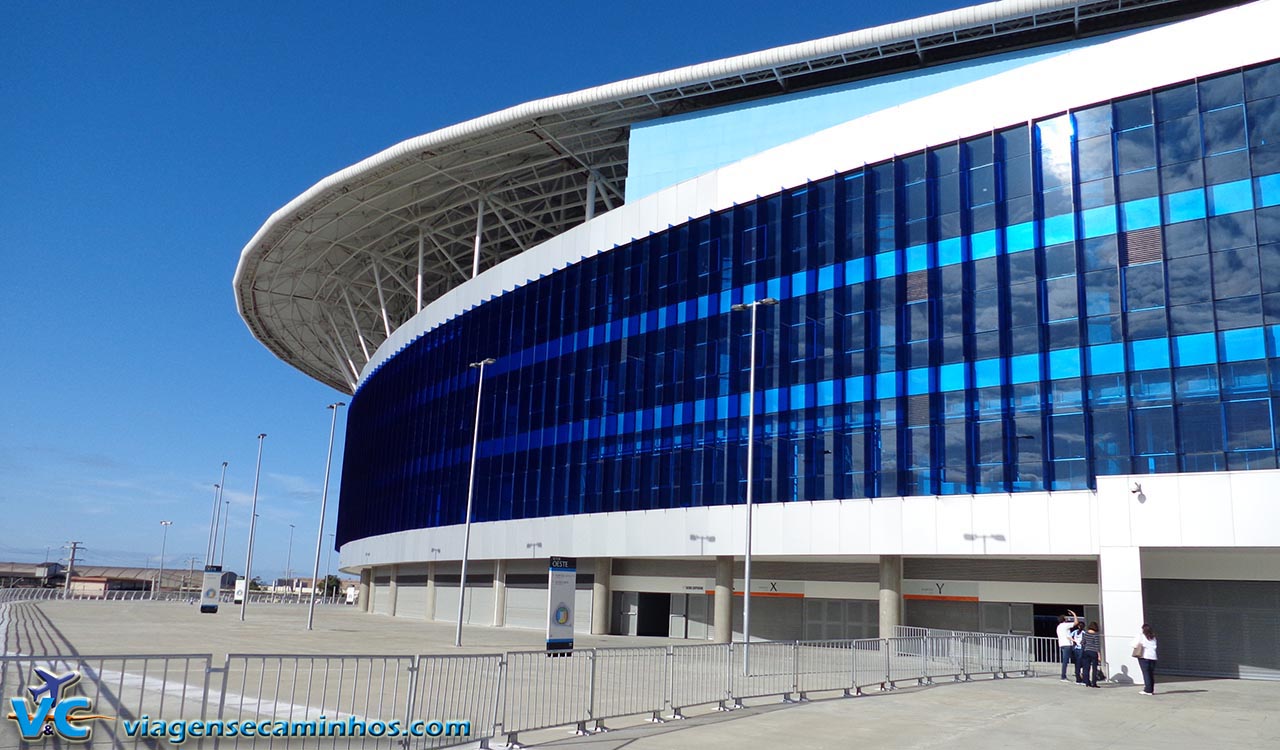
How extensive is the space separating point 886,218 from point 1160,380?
41.2 feet

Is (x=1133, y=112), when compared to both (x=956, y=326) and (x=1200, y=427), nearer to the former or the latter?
(x=956, y=326)

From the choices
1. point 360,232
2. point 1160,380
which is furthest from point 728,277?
point 360,232

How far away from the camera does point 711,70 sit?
49656 mm

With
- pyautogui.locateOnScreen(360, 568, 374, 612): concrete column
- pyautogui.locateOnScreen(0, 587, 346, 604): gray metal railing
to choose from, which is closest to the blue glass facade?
pyautogui.locateOnScreen(360, 568, 374, 612): concrete column

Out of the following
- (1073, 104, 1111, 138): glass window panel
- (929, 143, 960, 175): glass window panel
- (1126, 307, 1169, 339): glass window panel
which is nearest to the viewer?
(1126, 307, 1169, 339): glass window panel

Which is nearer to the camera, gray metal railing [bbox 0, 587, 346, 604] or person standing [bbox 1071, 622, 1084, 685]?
person standing [bbox 1071, 622, 1084, 685]

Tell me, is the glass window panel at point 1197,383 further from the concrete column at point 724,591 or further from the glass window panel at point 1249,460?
the concrete column at point 724,591

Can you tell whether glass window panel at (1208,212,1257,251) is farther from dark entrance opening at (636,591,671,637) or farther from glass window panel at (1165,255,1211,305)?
dark entrance opening at (636,591,671,637)

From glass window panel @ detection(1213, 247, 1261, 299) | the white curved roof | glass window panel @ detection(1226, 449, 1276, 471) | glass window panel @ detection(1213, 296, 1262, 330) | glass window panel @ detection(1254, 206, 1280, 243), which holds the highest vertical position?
the white curved roof

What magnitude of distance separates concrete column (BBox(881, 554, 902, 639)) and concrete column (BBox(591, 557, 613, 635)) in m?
17.5

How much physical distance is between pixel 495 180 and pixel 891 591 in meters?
39.1

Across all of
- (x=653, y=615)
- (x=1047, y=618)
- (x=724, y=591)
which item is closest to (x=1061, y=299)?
(x=1047, y=618)

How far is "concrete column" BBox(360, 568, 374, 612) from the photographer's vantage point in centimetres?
8731

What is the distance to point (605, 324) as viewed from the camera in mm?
53000
